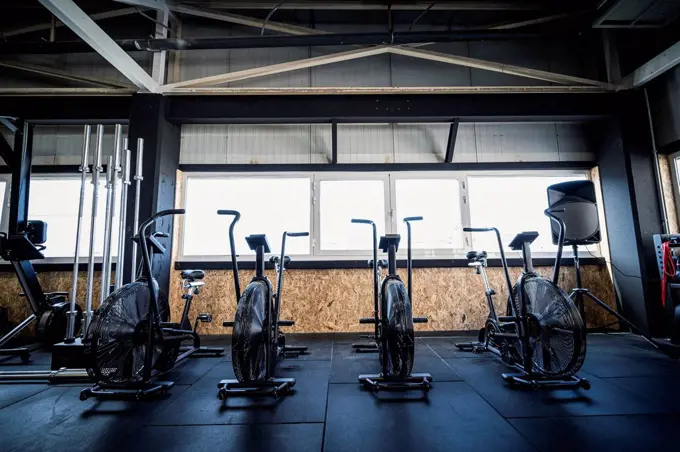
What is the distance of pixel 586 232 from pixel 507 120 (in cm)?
171

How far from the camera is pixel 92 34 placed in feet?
9.65

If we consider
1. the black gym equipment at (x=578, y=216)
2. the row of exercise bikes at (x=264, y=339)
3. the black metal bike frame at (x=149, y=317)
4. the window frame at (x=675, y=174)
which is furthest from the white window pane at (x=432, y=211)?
the black metal bike frame at (x=149, y=317)

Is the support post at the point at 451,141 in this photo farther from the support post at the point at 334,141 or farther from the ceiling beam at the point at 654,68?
the ceiling beam at the point at 654,68

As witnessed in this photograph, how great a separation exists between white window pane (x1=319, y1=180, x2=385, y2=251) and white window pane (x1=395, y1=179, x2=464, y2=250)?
0.97 ft

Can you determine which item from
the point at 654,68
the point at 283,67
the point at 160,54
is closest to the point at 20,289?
the point at 160,54

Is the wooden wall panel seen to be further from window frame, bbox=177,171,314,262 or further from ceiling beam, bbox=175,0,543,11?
ceiling beam, bbox=175,0,543,11

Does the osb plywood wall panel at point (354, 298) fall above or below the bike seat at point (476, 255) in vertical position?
below

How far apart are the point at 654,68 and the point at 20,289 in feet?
27.3

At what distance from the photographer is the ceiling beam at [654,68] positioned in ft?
11.2

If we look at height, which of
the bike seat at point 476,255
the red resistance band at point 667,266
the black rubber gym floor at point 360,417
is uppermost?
the bike seat at point 476,255

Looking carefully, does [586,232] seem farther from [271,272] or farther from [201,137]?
[201,137]

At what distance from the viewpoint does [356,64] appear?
4.37m

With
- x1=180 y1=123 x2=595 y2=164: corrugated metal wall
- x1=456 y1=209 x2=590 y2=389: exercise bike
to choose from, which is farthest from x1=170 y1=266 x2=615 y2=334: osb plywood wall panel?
x1=180 y1=123 x2=595 y2=164: corrugated metal wall

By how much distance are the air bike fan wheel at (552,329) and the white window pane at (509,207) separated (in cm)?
197
